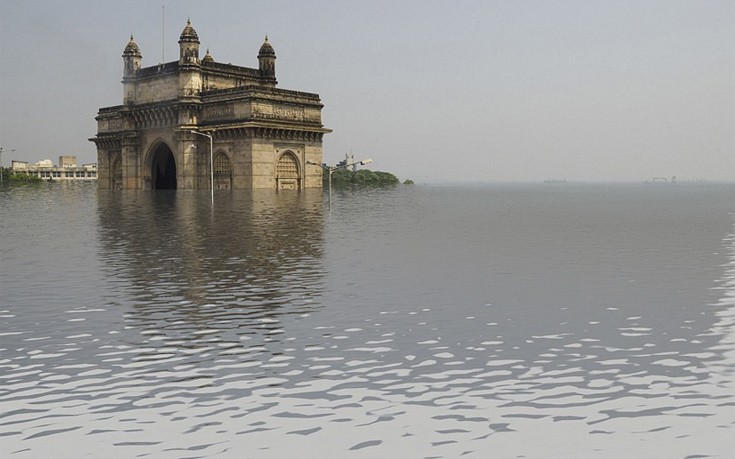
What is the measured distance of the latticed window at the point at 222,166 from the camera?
92.0 m

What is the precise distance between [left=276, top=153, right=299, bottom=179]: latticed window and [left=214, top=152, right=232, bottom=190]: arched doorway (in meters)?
5.63

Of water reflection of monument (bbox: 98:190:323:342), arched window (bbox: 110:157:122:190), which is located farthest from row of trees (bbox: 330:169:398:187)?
water reflection of monument (bbox: 98:190:323:342)

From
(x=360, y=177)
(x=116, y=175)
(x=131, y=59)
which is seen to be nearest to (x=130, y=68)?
(x=131, y=59)

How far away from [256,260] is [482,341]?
37.0 feet

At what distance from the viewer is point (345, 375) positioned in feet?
33.7

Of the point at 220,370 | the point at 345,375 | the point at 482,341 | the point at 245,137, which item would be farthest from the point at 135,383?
the point at 245,137

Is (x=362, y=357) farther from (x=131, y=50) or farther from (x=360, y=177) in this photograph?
(x=360, y=177)

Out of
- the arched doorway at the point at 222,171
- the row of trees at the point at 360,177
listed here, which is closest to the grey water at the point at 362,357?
the arched doorway at the point at 222,171

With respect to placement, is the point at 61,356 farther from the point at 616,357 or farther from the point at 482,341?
the point at 616,357

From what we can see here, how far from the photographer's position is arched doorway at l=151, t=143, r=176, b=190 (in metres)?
106

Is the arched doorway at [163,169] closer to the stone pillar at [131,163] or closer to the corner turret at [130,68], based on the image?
the stone pillar at [131,163]

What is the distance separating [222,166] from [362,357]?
275ft

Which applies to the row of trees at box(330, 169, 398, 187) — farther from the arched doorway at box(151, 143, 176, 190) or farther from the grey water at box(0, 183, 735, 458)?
the grey water at box(0, 183, 735, 458)

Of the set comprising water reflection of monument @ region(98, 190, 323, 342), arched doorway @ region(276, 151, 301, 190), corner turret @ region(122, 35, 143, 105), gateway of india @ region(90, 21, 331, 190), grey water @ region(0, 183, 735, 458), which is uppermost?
corner turret @ region(122, 35, 143, 105)
